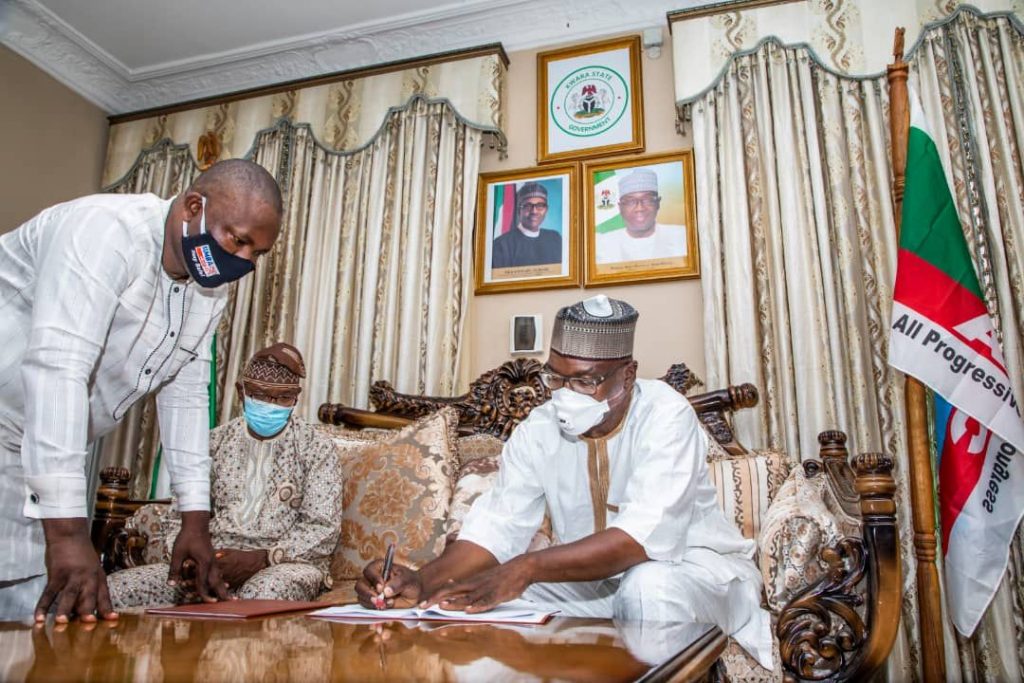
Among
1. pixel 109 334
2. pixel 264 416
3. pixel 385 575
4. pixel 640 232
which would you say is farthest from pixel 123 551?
pixel 640 232

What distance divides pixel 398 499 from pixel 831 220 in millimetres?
2145

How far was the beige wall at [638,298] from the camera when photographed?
320cm

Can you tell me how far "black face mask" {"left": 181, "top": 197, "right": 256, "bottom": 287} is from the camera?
1.49 m

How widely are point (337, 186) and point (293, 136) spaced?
441 mm

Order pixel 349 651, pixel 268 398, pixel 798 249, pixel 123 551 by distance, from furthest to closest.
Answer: pixel 798 249 → pixel 268 398 → pixel 123 551 → pixel 349 651

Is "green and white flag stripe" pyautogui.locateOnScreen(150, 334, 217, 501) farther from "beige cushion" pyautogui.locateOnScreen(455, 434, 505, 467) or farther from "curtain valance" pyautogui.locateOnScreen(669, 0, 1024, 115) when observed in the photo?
"curtain valance" pyautogui.locateOnScreen(669, 0, 1024, 115)

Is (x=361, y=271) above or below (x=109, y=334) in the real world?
above

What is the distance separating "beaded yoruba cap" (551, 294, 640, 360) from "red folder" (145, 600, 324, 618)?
0.78 m

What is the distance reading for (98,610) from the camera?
3.60ft

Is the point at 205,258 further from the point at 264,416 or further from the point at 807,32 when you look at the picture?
the point at 807,32

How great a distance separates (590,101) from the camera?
3561mm

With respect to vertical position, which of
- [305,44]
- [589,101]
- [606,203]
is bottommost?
[606,203]

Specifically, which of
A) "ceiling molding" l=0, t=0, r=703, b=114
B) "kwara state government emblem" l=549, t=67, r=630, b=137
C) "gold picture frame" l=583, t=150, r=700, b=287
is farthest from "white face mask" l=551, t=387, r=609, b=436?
"ceiling molding" l=0, t=0, r=703, b=114

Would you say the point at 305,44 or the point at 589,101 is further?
the point at 305,44
